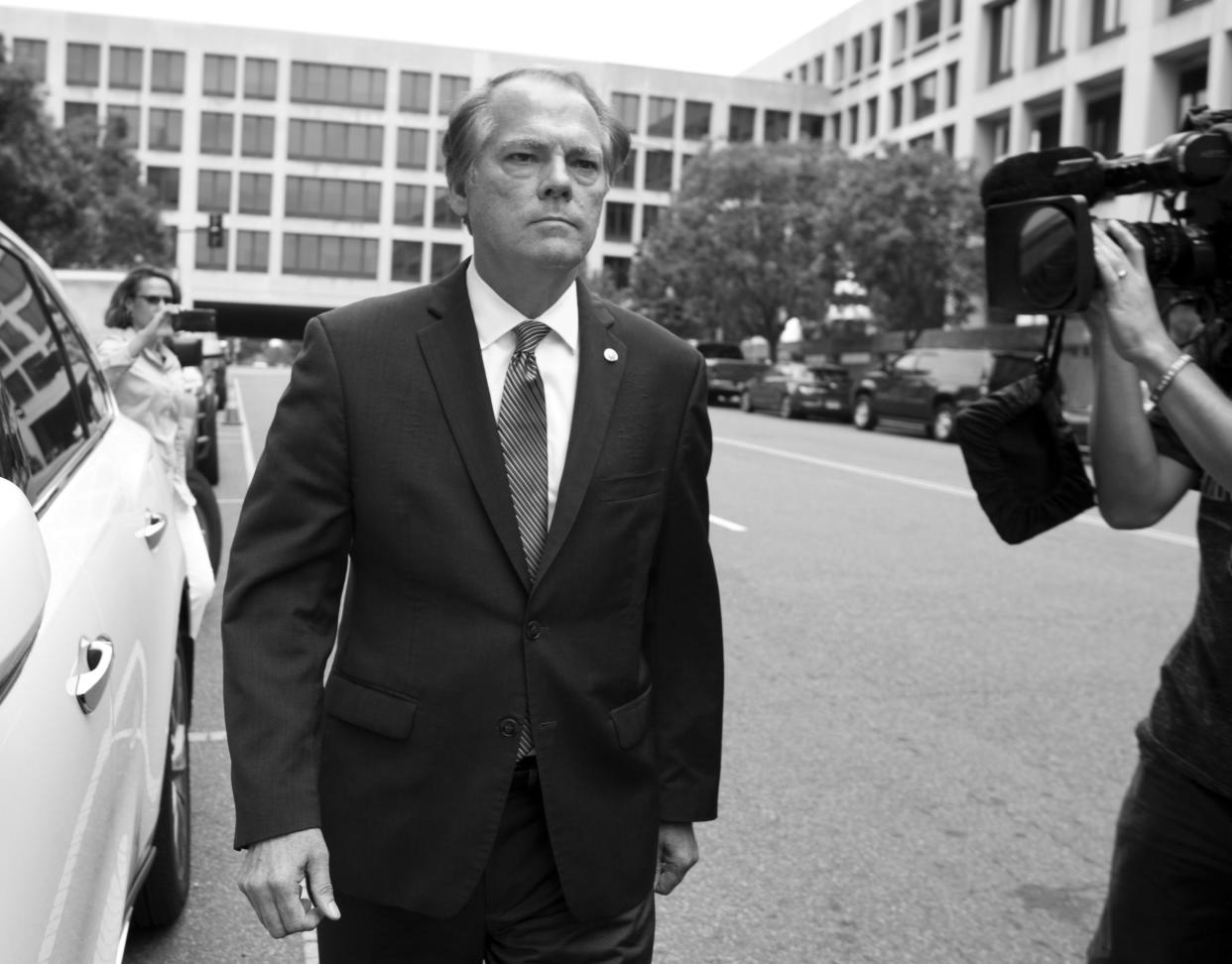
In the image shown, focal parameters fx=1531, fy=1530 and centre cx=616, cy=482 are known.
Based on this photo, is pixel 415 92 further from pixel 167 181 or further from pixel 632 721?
pixel 632 721

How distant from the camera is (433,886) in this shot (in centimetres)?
207

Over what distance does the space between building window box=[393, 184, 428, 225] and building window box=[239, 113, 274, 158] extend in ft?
21.7

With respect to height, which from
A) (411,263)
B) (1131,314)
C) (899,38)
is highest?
(899,38)

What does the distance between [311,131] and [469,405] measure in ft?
258

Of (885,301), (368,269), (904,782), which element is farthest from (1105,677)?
(368,269)

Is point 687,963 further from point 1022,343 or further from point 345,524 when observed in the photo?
point 1022,343

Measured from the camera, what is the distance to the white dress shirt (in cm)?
219

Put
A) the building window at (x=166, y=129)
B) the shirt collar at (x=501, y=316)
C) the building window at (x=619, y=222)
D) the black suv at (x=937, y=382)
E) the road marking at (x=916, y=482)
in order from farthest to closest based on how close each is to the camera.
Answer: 1. the building window at (x=619, y=222)
2. the building window at (x=166, y=129)
3. the black suv at (x=937, y=382)
4. the road marking at (x=916, y=482)
5. the shirt collar at (x=501, y=316)

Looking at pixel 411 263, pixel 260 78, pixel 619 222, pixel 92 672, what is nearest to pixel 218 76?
pixel 260 78

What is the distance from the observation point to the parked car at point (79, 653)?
1788 millimetres

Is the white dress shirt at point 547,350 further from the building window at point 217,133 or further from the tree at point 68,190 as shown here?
the building window at point 217,133

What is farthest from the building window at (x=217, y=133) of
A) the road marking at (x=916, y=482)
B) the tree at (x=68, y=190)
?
the road marking at (x=916, y=482)

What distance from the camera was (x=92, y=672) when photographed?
2328 mm

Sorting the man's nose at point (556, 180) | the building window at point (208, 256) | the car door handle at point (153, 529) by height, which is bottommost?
the car door handle at point (153, 529)
